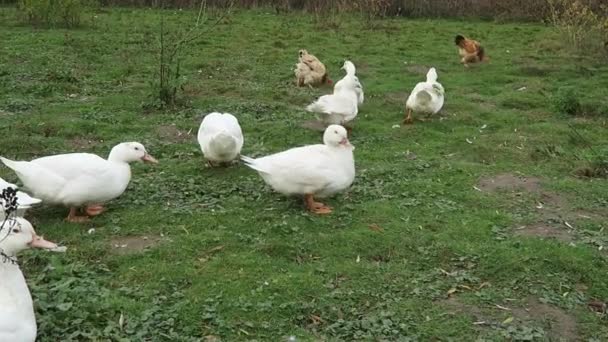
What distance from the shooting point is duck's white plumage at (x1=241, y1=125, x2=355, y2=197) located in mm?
5797

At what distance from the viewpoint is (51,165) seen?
5.50 meters

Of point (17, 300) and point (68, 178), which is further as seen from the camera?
point (68, 178)

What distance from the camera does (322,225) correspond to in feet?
18.9

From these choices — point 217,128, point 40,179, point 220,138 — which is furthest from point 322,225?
point 40,179

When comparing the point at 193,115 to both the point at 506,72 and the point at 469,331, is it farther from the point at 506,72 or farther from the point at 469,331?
the point at 506,72

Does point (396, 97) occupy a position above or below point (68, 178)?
below

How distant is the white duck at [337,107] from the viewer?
8.57m

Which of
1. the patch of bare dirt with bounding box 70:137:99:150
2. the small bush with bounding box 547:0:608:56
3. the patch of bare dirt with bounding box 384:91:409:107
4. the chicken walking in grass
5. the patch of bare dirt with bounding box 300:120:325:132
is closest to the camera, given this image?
the patch of bare dirt with bounding box 70:137:99:150

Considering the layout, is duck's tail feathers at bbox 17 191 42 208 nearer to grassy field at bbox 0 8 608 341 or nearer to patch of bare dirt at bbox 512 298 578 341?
grassy field at bbox 0 8 608 341

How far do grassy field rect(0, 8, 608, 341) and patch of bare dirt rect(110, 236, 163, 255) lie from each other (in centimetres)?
2

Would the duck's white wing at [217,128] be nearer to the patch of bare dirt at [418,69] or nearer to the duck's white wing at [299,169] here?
the duck's white wing at [299,169]

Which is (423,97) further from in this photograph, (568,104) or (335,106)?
(568,104)

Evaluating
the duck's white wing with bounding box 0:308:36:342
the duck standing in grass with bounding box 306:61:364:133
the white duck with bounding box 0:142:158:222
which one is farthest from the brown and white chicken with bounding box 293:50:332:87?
the duck's white wing with bounding box 0:308:36:342

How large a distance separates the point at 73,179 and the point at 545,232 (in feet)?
13.2
